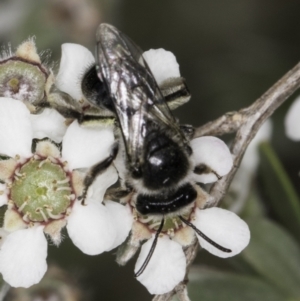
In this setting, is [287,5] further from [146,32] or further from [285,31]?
[146,32]

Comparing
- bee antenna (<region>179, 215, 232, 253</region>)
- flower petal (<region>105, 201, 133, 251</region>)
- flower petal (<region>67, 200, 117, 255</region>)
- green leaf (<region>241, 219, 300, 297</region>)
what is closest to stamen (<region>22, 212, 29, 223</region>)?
flower petal (<region>67, 200, 117, 255</region>)

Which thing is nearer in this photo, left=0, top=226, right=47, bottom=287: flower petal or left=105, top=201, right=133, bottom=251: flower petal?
left=0, top=226, right=47, bottom=287: flower petal

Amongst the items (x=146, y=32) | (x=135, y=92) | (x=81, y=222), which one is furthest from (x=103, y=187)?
(x=146, y=32)

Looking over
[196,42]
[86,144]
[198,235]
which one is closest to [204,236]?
[198,235]

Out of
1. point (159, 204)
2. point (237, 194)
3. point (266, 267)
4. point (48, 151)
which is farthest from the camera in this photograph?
point (237, 194)

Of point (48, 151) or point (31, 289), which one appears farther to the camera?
point (31, 289)

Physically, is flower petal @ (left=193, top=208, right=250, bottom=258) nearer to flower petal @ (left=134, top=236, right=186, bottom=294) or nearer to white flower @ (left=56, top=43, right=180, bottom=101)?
flower petal @ (left=134, top=236, right=186, bottom=294)

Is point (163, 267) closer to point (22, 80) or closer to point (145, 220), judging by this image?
point (145, 220)
